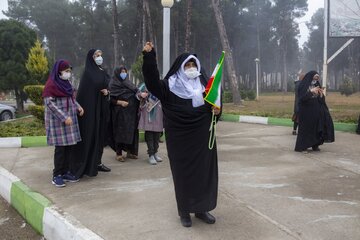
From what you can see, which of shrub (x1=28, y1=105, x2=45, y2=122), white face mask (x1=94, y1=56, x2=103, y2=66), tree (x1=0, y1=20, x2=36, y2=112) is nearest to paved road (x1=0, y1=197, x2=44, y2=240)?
white face mask (x1=94, y1=56, x2=103, y2=66)

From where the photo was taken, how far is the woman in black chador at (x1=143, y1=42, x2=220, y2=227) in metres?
3.59

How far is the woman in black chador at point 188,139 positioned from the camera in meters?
3.59

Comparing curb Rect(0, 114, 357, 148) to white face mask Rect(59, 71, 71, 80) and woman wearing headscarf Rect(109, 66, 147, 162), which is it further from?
white face mask Rect(59, 71, 71, 80)

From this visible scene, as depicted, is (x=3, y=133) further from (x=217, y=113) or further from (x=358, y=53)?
(x=358, y=53)

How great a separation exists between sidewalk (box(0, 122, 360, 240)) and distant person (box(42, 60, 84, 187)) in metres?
0.39

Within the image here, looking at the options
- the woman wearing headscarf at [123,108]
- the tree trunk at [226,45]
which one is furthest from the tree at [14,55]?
the woman wearing headscarf at [123,108]

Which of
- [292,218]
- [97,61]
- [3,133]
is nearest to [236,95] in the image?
[3,133]

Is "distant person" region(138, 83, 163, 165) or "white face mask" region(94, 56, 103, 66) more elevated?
"white face mask" region(94, 56, 103, 66)

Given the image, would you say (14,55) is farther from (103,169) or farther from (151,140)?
(103,169)

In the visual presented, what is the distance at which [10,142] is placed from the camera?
7719 millimetres

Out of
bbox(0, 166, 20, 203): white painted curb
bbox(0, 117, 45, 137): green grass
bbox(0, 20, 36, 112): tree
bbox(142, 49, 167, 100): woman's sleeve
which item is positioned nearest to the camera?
bbox(142, 49, 167, 100): woman's sleeve

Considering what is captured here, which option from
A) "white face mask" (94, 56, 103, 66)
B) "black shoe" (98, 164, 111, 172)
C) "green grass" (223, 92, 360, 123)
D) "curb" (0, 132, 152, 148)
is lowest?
"black shoe" (98, 164, 111, 172)

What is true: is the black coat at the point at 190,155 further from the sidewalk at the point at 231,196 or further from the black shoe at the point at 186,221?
the sidewalk at the point at 231,196

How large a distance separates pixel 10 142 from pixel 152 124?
10.2ft
